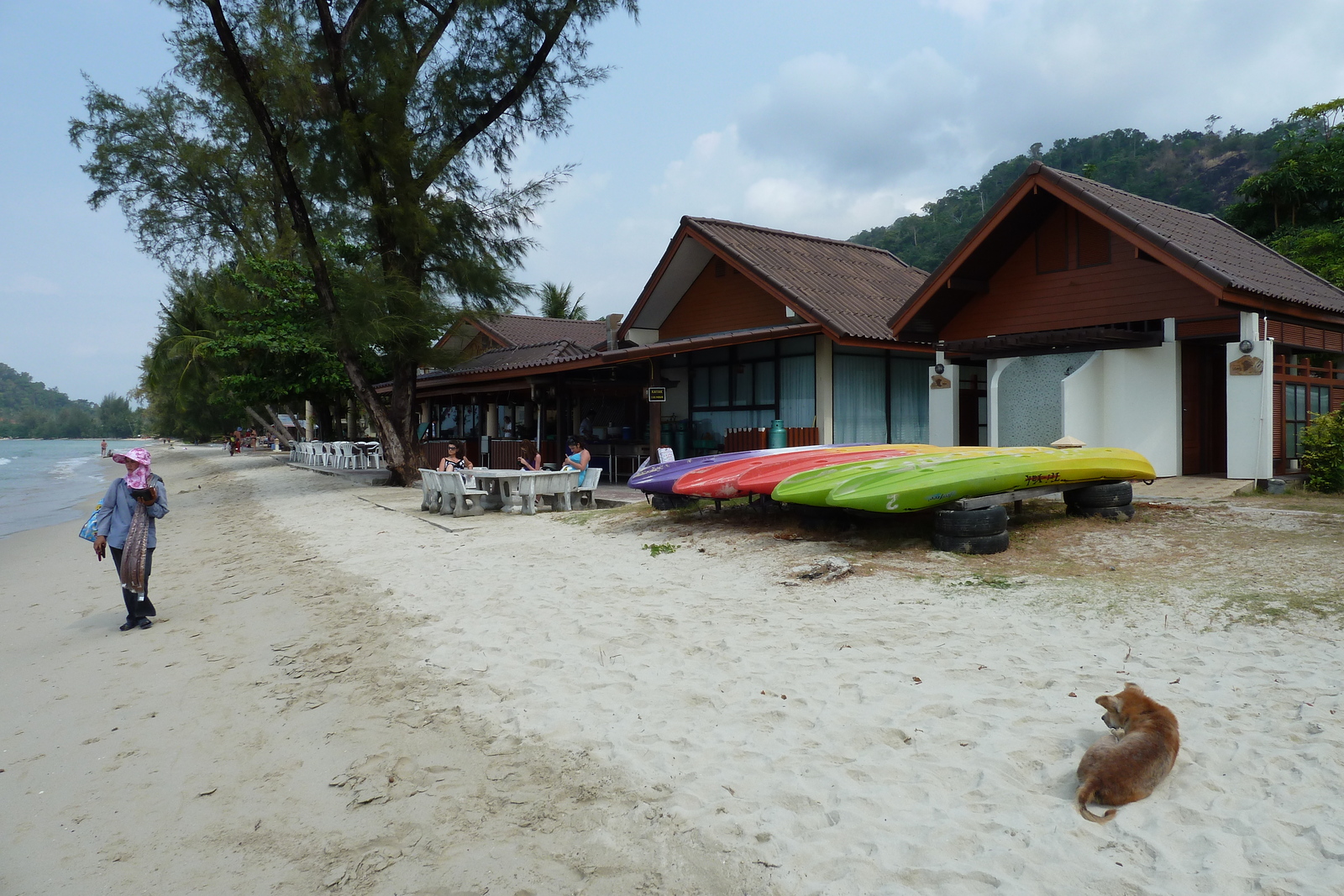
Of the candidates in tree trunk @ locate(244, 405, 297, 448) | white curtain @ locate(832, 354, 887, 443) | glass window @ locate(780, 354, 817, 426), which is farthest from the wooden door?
tree trunk @ locate(244, 405, 297, 448)

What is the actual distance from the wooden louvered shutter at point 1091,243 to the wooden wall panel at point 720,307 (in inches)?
188

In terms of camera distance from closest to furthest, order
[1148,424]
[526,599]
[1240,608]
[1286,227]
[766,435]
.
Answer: [1240,608] < [526,599] < [1148,424] < [766,435] < [1286,227]

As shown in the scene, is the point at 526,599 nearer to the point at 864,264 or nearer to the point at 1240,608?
the point at 1240,608

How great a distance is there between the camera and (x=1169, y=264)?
1059 cm

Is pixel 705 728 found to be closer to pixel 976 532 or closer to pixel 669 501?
pixel 976 532

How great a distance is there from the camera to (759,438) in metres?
14.7

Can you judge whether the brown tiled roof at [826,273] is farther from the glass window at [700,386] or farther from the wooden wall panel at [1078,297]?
the glass window at [700,386]

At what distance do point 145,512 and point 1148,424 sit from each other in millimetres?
11812

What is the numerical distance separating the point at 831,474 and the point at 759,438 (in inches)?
241

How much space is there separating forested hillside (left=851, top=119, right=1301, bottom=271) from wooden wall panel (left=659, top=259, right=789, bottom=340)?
32053mm

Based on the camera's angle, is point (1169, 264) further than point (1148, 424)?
No

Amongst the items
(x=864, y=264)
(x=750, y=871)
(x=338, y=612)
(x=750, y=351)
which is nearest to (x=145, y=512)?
(x=338, y=612)

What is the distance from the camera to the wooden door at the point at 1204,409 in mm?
11883

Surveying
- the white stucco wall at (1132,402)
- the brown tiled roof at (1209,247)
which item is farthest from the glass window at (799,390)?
the brown tiled roof at (1209,247)
